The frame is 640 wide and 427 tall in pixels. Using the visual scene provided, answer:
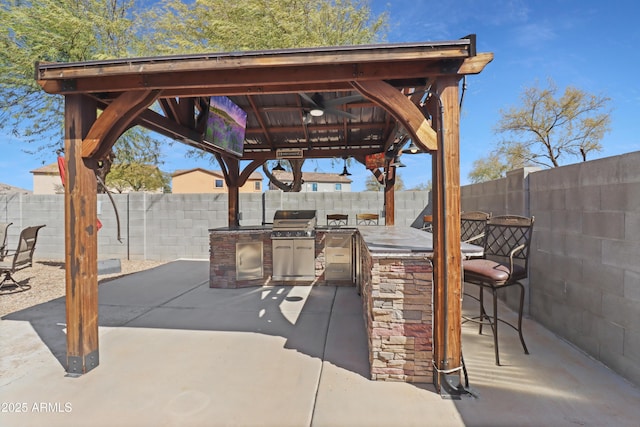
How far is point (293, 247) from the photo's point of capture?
5520 millimetres

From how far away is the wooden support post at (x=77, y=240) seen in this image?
2617 millimetres

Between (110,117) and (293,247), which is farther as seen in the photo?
(293,247)

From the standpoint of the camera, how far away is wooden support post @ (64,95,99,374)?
262 centimetres

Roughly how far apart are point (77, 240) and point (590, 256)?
182 inches

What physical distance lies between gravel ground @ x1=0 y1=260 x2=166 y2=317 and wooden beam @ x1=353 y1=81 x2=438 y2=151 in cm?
543

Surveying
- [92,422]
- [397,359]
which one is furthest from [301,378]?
[92,422]

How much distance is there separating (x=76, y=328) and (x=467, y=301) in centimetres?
480

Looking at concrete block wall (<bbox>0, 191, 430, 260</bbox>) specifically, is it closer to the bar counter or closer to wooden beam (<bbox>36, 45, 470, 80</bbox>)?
wooden beam (<bbox>36, 45, 470, 80</bbox>)

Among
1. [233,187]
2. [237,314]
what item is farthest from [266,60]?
[233,187]

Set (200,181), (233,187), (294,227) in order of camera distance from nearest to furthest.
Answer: (294,227) → (233,187) → (200,181)

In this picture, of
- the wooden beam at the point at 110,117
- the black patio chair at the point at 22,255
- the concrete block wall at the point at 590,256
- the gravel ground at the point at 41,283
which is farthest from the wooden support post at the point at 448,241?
the black patio chair at the point at 22,255

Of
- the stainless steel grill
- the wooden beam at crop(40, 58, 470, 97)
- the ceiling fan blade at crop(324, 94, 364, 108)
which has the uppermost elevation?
the ceiling fan blade at crop(324, 94, 364, 108)

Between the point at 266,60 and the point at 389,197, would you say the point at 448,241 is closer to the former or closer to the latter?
the point at 266,60

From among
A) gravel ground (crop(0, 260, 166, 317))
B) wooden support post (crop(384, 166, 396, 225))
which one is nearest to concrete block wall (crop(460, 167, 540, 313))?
wooden support post (crop(384, 166, 396, 225))
